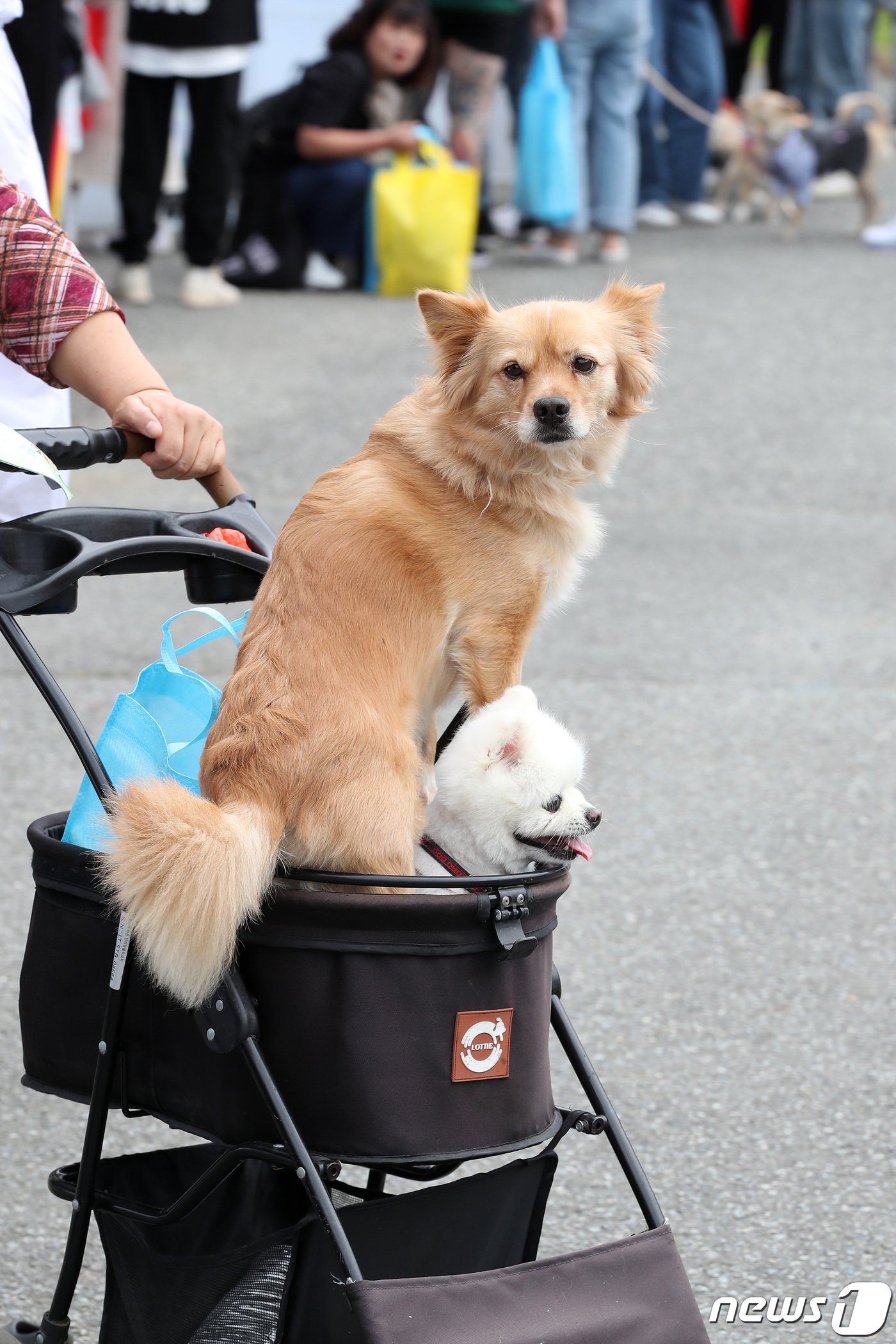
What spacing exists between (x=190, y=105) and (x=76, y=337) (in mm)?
6200

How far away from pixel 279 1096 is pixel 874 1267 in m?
1.26

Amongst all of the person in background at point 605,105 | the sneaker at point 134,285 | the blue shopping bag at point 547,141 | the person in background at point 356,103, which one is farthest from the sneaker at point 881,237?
the sneaker at point 134,285

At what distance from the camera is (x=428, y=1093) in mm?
1676

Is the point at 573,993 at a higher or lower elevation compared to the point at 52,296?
lower

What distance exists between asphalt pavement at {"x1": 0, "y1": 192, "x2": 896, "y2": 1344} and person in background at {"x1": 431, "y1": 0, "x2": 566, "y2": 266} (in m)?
1.41

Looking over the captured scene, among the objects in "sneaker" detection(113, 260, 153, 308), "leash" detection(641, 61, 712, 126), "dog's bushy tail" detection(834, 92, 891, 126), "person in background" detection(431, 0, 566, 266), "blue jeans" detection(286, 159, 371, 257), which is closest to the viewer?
"sneaker" detection(113, 260, 153, 308)

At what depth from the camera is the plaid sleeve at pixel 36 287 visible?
2.07 metres

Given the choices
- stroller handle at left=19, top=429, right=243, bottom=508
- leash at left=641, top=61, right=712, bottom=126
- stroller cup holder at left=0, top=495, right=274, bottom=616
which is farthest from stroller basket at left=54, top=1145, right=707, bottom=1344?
leash at left=641, top=61, right=712, bottom=126

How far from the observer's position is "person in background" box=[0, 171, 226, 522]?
2.06m

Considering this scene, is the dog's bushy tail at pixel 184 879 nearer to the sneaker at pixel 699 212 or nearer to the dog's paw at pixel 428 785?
the dog's paw at pixel 428 785

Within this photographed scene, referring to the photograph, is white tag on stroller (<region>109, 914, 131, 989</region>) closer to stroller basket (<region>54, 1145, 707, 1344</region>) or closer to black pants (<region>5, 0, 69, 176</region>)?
stroller basket (<region>54, 1145, 707, 1344</region>)

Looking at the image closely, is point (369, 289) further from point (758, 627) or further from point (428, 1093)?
point (428, 1093)

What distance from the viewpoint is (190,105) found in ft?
25.5

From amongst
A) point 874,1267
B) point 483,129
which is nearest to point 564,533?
point 874,1267
